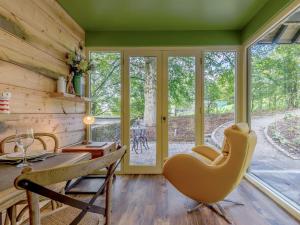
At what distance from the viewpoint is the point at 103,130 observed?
4.19 metres

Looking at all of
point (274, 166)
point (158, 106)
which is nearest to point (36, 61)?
point (158, 106)

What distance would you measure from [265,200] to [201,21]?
266 centimetres

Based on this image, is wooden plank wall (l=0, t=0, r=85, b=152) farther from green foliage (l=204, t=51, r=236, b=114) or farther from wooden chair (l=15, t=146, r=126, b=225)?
green foliage (l=204, t=51, r=236, b=114)

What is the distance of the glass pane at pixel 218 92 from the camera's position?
13.5 ft

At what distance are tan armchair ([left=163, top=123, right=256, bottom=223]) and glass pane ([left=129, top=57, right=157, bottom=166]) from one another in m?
1.51

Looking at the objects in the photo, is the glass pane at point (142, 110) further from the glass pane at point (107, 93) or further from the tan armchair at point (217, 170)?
the tan armchair at point (217, 170)

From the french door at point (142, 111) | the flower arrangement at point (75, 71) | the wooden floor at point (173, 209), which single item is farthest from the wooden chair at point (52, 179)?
the french door at point (142, 111)

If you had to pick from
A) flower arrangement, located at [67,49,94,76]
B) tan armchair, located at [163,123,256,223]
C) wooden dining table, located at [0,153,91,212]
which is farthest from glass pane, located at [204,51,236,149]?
wooden dining table, located at [0,153,91,212]

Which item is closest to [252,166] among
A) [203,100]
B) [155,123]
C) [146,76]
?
[203,100]

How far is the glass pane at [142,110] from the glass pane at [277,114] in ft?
5.29

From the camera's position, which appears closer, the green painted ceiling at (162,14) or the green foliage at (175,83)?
the green painted ceiling at (162,14)

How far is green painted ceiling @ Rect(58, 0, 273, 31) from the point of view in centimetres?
309

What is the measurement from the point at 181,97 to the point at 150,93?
1.76ft

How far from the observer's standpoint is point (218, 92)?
4.12 metres
